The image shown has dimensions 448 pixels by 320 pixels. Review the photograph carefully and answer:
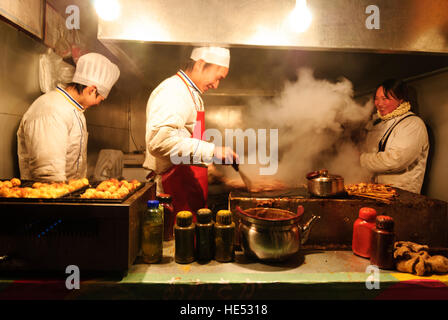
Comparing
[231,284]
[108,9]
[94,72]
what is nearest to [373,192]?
[231,284]

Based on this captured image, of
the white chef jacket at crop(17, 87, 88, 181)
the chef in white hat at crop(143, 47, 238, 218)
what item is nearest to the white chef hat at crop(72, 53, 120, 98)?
the white chef jacket at crop(17, 87, 88, 181)

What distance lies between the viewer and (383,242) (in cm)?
151

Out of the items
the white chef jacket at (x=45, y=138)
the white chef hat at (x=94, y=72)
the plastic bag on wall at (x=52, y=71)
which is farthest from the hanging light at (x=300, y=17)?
the plastic bag on wall at (x=52, y=71)

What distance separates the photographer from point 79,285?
132 centimetres

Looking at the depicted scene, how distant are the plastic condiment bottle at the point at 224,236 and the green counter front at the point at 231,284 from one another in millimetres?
66

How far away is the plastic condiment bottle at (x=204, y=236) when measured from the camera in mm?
1560

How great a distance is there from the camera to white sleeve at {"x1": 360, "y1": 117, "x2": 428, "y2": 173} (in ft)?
9.87

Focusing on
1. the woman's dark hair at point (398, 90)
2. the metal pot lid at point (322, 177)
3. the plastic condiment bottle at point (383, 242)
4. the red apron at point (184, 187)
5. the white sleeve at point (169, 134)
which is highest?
the woman's dark hair at point (398, 90)

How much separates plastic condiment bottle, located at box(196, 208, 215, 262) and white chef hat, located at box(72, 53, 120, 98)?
2359 millimetres

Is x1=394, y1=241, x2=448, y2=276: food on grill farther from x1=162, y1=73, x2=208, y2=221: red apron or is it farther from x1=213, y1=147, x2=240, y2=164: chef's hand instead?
x1=162, y1=73, x2=208, y2=221: red apron

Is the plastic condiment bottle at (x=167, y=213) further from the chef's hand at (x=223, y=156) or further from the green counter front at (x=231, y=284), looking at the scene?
the chef's hand at (x=223, y=156)

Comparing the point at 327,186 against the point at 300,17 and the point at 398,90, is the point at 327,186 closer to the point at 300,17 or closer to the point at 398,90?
the point at 300,17
